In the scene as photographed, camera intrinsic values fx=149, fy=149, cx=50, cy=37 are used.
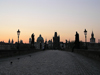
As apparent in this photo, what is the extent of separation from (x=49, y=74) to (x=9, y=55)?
668 inches

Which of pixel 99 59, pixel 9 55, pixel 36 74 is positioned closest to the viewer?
→ pixel 36 74

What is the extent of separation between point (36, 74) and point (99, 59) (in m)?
10.7

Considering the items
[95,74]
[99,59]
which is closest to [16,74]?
[95,74]

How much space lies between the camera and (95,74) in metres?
8.16

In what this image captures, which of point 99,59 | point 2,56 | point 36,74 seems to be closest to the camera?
point 36,74

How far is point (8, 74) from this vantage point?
793 cm

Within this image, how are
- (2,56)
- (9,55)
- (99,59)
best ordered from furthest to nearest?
(9,55), (2,56), (99,59)

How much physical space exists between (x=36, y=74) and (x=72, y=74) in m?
1.94

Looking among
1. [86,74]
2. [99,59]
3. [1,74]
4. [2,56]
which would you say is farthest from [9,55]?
[86,74]

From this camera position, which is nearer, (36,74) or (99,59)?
(36,74)

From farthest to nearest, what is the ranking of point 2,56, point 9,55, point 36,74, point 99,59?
point 9,55 → point 2,56 → point 99,59 → point 36,74

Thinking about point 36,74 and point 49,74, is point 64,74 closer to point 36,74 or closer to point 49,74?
point 49,74

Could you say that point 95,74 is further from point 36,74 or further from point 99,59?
point 99,59

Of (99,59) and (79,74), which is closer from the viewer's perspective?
(79,74)
